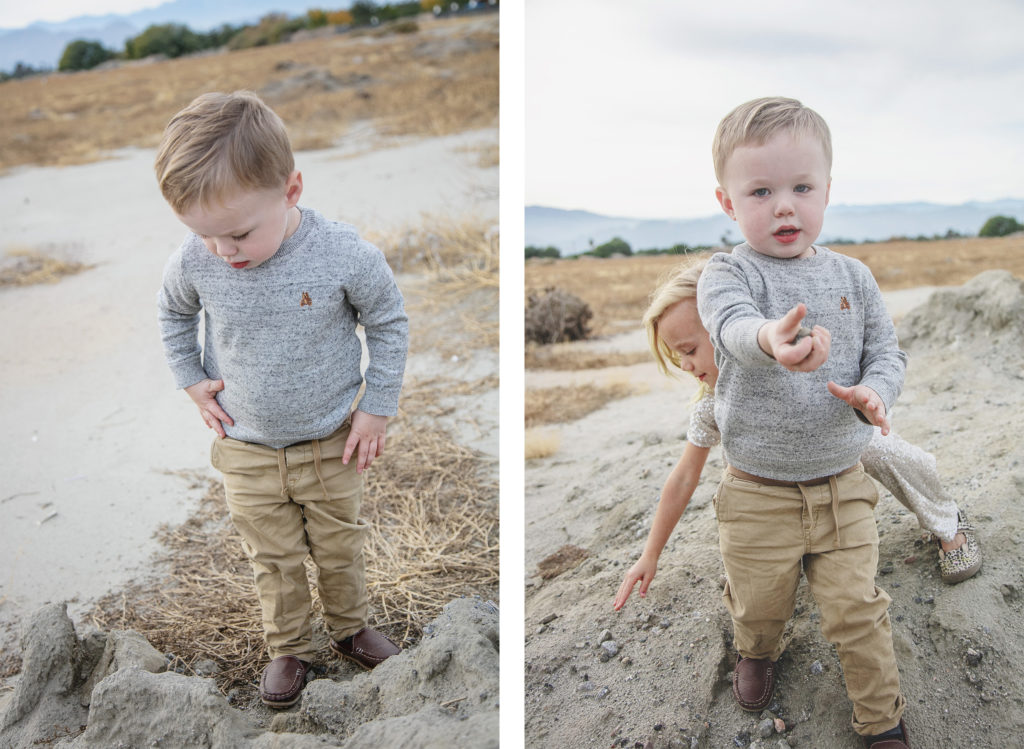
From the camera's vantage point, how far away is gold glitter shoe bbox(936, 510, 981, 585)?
1983 mm

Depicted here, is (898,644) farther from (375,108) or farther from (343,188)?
(375,108)

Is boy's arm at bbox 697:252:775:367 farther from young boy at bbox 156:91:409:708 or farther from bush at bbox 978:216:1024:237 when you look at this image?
bush at bbox 978:216:1024:237

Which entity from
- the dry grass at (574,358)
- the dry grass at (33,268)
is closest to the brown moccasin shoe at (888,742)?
the dry grass at (574,358)

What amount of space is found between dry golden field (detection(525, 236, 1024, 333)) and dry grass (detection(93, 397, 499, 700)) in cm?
302

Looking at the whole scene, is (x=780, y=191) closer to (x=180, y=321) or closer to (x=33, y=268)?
(x=180, y=321)

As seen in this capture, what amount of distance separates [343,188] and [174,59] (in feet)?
28.2

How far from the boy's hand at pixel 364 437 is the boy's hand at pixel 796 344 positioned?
944 millimetres

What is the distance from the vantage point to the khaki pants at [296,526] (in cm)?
200

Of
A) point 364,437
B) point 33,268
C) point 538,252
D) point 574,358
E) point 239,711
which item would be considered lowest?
point 538,252

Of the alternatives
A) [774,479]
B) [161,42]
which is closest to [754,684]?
[774,479]

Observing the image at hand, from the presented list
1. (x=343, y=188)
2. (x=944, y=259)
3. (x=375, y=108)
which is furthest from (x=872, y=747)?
(x=375, y=108)

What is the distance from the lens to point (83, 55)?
13.8m

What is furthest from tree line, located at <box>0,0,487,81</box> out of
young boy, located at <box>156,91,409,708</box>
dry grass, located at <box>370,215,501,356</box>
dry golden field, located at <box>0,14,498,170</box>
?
young boy, located at <box>156,91,409,708</box>

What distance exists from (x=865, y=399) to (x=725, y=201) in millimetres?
454
